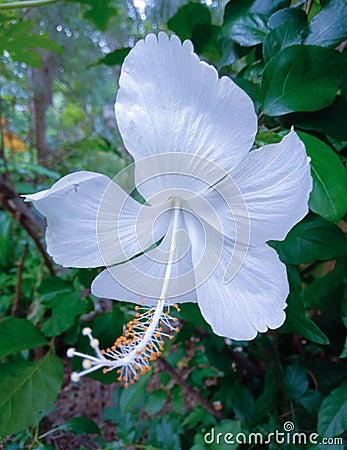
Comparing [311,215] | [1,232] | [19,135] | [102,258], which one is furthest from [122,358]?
[19,135]

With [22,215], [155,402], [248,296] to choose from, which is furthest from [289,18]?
[155,402]

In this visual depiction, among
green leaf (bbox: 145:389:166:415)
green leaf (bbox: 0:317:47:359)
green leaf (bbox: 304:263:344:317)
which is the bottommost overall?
green leaf (bbox: 145:389:166:415)

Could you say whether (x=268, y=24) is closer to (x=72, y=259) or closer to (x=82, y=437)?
(x=72, y=259)

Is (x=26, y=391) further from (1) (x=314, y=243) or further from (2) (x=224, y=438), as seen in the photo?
(1) (x=314, y=243)

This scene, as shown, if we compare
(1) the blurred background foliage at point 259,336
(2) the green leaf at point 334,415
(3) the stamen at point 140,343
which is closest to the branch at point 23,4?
(1) the blurred background foliage at point 259,336

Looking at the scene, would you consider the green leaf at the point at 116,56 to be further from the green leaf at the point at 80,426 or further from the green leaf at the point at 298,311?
the green leaf at the point at 80,426

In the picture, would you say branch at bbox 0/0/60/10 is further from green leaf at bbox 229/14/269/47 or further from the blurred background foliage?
green leaf at bbox 229/14/269/47

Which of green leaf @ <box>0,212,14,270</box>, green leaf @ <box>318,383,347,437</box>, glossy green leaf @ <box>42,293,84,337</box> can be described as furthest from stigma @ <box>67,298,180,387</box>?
green leaf @ <box>0,212,14,270</box>
